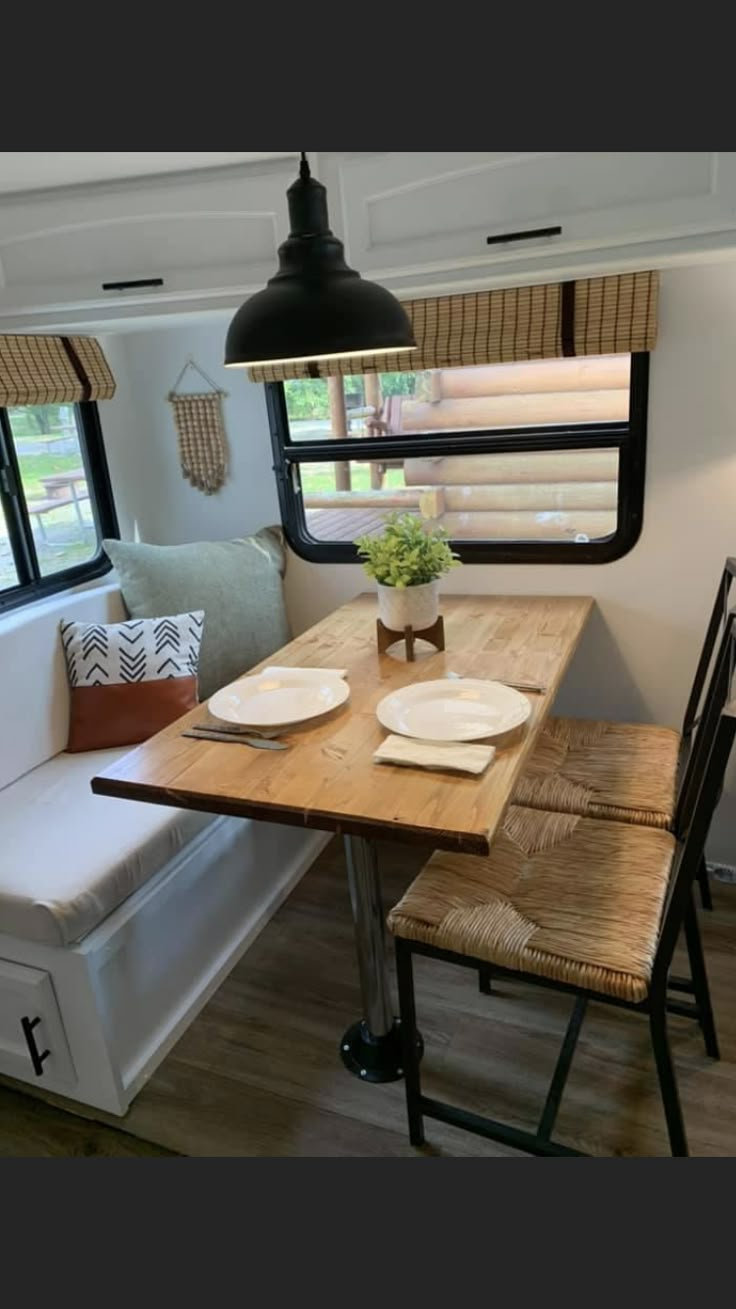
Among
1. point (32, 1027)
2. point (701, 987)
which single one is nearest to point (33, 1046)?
point (32, 1027)

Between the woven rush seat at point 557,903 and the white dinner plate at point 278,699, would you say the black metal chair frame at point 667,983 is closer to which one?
the woven rush seat at point 557,903

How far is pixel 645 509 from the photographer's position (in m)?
2.32

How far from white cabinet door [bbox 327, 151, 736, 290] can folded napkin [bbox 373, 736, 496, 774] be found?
117 cm

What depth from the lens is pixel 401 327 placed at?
1.39 meters

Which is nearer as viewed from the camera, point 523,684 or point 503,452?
point 523,684

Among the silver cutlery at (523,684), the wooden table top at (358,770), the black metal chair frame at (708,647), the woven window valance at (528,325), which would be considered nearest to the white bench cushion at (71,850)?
the wooden table top at (358,770)

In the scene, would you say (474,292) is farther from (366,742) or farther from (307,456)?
(366,742)

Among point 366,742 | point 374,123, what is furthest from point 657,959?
point 374,123

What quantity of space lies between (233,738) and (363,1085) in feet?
2.98

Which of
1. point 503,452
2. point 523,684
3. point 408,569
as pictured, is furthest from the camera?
Answer: point 503,452

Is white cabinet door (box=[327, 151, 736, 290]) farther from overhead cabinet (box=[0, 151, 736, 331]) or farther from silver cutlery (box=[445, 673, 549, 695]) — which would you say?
silver cutlery (box=[445, 673, 549, 695])

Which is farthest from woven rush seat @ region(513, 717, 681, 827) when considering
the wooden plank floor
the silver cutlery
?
the wooden plank floor

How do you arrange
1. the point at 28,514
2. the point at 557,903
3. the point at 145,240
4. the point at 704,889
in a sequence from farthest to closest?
1. the point at 28,514
2. the point at 704,889
3. the point at 145,240
4. the point at 557,903

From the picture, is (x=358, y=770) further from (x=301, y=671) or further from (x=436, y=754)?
(x=301, y=671)
